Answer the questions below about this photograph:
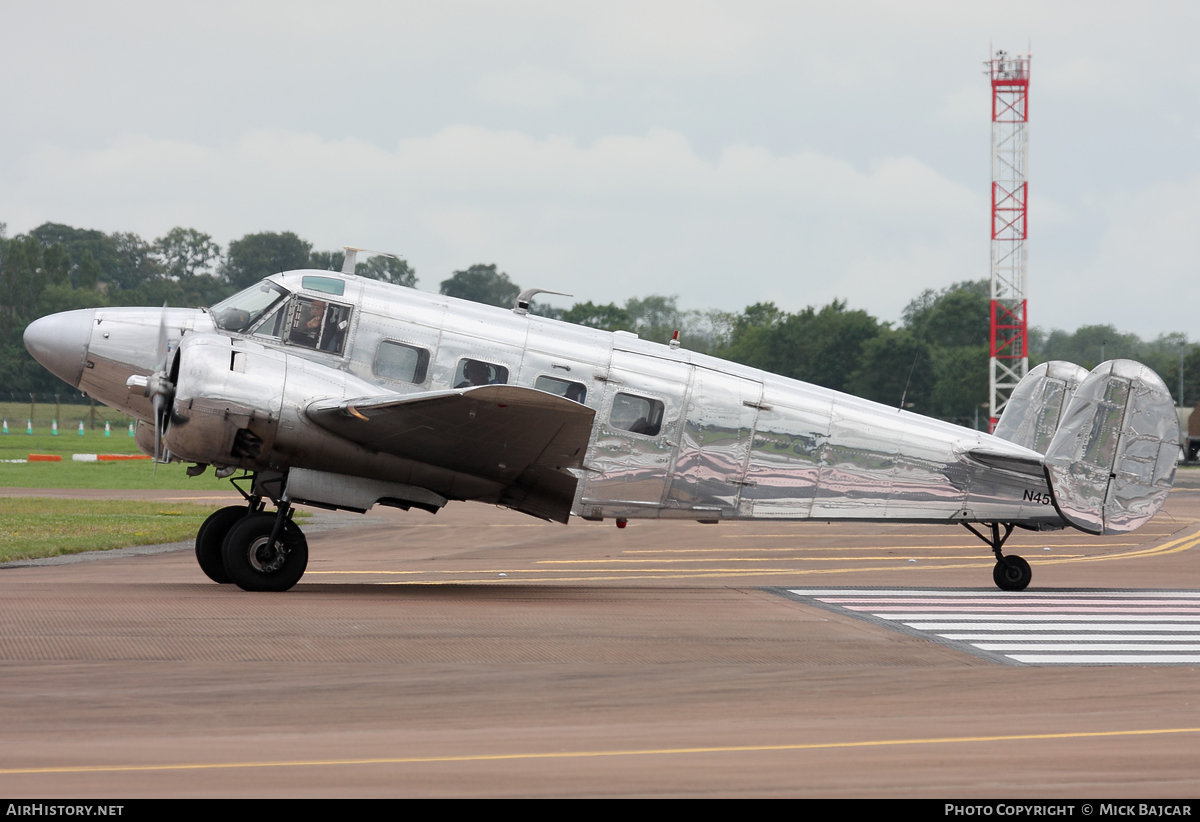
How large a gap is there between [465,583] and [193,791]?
1021cm

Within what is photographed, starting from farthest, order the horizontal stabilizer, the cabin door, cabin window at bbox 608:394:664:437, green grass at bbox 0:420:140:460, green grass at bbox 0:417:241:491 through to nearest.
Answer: green grass at bbox 0:420:140:460 < green grass at bbox 0:417:241:491 < the horizontal stabilizer < the cabin door < cabin window at bbox 608:394:664:437

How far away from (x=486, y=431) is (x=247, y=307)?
3.61 metres

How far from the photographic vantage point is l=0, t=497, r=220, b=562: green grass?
1955 cm

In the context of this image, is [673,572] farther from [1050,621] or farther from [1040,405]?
[1050,621]

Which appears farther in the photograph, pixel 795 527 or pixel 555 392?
pixel 795 527

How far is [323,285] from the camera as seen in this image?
14.2m

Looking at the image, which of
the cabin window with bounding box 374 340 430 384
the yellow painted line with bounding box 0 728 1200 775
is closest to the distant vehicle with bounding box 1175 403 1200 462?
the cabin window with bounding box 374 340 430 384

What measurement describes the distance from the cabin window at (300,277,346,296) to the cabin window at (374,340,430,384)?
90 centimetres

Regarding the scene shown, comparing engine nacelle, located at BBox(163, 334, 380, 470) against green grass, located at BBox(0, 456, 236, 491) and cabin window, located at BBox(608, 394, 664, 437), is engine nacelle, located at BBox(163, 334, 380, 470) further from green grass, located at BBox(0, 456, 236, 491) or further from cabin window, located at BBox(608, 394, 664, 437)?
green grass, located at BBox(0, 456, 236, 491)

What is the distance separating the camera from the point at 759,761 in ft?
21.3

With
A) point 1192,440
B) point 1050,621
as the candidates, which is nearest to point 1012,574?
point 1050,621

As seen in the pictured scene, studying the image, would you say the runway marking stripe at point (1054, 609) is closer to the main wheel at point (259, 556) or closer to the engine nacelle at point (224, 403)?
the main wheel at point (259, 556)

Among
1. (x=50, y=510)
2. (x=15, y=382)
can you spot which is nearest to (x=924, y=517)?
(x=50, y=510)

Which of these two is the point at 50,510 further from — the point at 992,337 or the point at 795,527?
the point at 992,337
